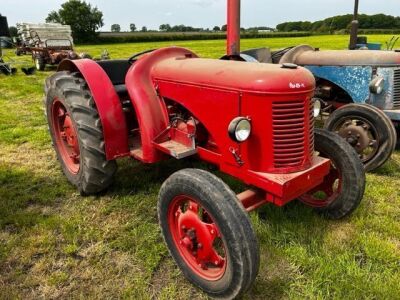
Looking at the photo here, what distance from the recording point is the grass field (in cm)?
235

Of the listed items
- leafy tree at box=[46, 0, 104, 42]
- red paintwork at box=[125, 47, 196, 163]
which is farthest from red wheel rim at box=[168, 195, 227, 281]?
leafy tree at box=[46, 0, 104, 42]

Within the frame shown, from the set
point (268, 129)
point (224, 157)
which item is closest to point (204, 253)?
point (224, 157)

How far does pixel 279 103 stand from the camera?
2227mm

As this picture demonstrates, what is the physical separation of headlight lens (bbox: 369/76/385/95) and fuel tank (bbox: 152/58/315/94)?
235 centimetres

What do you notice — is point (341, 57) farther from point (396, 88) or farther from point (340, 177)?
point (340, 177)

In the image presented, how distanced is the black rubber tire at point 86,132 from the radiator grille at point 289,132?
59.7 inches

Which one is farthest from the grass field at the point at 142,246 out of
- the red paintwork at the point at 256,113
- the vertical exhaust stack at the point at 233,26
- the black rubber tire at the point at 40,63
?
the black rubber tire at the point at 40,63

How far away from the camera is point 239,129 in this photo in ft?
7.25

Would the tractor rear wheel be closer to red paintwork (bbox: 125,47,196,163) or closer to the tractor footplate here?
the tractor footplate

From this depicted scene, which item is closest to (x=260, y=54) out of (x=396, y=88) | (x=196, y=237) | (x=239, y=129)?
(x=396, y=88)

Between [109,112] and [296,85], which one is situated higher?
[296,85]

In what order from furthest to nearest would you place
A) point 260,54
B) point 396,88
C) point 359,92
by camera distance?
point 260,54 → point 359,92 → point 396,88

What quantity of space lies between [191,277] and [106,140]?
1.36m

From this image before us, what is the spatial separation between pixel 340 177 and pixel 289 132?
882 millimetres
